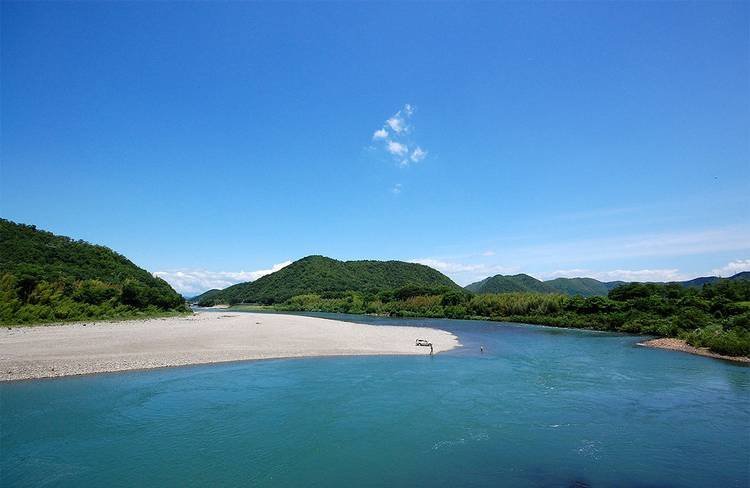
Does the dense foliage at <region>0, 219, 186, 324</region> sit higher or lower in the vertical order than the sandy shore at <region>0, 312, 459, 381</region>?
higher

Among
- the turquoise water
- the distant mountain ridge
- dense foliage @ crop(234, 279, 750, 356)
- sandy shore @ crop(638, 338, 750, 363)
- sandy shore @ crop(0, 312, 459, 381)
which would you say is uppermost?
the distant mountain ridge

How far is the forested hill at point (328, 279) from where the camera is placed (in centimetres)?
11512

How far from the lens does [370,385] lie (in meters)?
17.1

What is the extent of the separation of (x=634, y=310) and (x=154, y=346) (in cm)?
4429

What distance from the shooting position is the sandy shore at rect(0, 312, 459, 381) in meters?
18.3

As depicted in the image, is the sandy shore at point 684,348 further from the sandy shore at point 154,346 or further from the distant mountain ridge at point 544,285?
the distant mountain ridge at point 544,285

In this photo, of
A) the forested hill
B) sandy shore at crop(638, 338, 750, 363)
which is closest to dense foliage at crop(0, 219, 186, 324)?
sandy shore at crop(638, 338, 750, 363)

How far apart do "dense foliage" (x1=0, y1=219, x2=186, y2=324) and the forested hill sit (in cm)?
5749

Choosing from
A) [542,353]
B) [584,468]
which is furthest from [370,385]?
[542,353]

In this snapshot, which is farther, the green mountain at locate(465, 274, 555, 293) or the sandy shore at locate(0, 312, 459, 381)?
the green mountain at locate(465, 274, 555, 293)

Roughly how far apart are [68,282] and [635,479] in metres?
43.9

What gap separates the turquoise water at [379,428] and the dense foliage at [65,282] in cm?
1996

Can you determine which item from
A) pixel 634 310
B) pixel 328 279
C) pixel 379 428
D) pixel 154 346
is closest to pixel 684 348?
pixel 634 310

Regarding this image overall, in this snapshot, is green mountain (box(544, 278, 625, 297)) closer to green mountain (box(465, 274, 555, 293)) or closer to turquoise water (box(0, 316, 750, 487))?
green mountain (box(465, 274, 555, 293))
